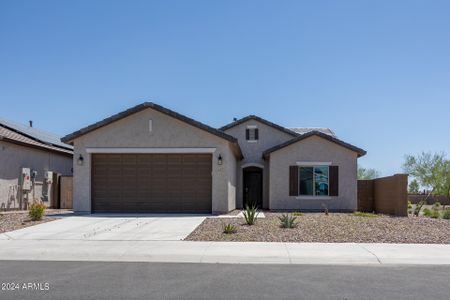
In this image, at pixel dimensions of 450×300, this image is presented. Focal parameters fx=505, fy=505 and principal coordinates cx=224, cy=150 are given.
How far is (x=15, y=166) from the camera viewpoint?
2242cm

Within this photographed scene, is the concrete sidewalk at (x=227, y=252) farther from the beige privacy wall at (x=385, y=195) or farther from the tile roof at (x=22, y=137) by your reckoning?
the tile roof at (x=22, y=137)

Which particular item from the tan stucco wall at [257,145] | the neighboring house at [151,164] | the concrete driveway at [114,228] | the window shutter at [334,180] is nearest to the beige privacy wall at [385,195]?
the window shutter at [334,180]

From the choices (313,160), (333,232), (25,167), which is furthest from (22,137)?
(333,232)

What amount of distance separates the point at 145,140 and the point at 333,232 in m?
8.94

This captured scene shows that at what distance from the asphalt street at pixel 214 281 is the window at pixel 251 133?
1765 centimetres

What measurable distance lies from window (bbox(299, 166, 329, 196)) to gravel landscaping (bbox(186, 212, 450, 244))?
6227 mm

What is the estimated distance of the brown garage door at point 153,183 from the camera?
2012 centimetres

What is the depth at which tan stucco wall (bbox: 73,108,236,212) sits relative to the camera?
781 inches

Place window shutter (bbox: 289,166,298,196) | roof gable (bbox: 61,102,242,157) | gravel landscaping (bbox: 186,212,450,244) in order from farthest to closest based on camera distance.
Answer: window shutter (bbox: 289,166,298,196) < roof gable (bbox: 61,102,242,157) < gravel landscaping (bbox: 186,212,450,244)

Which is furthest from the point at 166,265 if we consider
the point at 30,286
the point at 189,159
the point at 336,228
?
the point at 189,159

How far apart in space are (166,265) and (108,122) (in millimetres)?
11136

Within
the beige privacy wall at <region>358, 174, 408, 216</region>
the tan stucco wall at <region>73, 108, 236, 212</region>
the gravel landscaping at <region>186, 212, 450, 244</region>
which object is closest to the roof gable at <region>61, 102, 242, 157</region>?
the tan stucco wall at <region>73, 108, 236, 212</region>

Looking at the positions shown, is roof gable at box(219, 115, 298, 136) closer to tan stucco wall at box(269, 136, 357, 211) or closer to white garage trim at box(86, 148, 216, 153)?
tan stucco wall at box(269, 136, 357, 211)

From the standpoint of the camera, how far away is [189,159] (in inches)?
794
